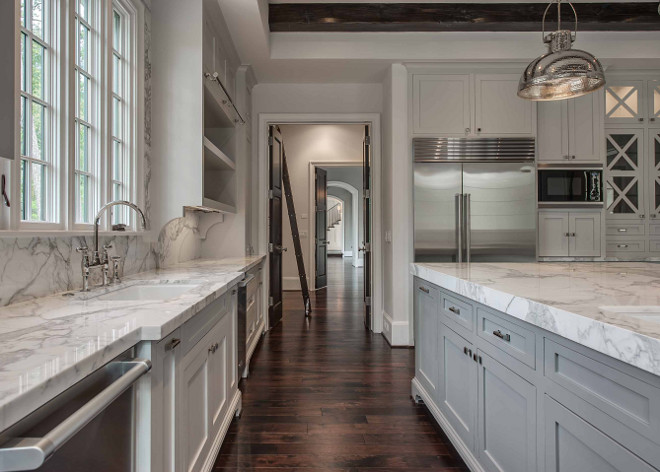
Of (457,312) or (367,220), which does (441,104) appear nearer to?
(367,220)

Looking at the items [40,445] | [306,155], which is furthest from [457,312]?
[306,155]

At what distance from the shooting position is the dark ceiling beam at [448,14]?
11.4 feet

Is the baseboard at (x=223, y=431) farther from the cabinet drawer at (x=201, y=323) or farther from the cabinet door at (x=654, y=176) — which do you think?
the cabinet door at (x=654, y=176)

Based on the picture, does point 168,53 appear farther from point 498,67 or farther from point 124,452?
point 498,67

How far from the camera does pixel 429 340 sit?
234cm

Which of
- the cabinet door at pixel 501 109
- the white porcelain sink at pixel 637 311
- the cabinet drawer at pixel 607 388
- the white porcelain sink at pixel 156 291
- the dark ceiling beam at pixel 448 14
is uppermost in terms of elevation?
the dark ceiling beam at pixel 448 14

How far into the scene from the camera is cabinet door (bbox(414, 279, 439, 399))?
222cm

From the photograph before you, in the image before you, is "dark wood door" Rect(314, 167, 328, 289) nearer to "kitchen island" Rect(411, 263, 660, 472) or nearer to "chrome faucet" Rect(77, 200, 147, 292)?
"kitchen island" Rect(411, 263, 660, 472)

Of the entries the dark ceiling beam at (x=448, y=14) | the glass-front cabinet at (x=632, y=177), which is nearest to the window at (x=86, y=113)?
the dark ceiling beam at (x=448, y=14)

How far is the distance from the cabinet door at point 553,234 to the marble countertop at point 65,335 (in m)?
3.40

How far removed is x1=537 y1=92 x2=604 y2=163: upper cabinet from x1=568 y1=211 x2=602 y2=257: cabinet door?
56 centimetres

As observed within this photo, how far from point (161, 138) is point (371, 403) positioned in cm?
220

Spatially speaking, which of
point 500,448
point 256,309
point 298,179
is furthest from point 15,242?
point 298,179

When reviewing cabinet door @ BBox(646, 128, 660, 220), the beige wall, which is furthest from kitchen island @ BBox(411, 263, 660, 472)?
the beige wall
